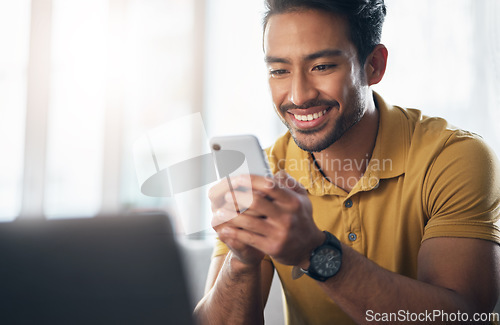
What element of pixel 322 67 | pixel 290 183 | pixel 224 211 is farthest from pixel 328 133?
pixel 224 211

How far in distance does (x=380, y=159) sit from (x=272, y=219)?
0.59m

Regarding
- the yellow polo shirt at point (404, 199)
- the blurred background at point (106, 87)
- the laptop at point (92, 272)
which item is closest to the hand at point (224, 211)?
the laptop at point (92, 272)

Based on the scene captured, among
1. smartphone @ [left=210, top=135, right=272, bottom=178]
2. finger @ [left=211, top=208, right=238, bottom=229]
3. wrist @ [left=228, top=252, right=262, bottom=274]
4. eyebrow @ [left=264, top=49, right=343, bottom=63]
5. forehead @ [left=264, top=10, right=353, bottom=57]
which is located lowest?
wrist @ [left=228, top=252, right=262, bottom=274]

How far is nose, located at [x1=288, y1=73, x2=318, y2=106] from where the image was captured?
1188mm

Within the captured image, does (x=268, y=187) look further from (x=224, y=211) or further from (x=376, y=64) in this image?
(x=376, y=64)

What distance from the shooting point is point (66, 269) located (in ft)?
1.52

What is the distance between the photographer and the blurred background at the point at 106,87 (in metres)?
3.84

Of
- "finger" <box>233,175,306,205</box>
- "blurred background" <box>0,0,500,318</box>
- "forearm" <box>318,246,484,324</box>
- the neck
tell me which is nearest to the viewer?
"finger" <box>233,175,306,205</box>

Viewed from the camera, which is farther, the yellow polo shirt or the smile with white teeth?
the smile with white teeth

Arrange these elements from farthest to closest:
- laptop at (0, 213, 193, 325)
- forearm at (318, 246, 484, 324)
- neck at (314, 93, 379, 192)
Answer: neck at (314, 93, 379, 192) < forearm at (318, 246, 484, 324) < laptop at (0, 213, 193, 325)

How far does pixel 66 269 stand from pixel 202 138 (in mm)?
401

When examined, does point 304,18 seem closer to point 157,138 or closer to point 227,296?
point 157,138

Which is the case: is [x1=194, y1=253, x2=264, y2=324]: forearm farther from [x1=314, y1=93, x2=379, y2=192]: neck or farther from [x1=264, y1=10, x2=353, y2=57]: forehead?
[x1=264, y1=10, x2=353, y2=57]: forehead

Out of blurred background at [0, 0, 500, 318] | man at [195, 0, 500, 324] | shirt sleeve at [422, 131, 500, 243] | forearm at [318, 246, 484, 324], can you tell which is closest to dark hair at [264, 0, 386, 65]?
man at [195, 0, 500, 324]
